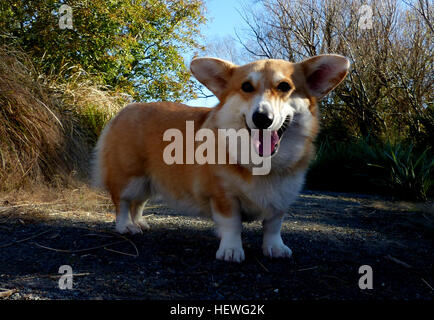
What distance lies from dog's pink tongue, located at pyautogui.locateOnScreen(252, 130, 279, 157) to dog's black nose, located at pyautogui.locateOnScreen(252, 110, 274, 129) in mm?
106

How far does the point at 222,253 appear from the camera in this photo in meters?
2.30

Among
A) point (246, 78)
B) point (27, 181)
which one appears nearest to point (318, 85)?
point (246, 78)

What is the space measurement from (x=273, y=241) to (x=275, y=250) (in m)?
0.06

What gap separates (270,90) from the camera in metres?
2.18

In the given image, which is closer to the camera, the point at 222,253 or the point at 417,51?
the point at 222,253

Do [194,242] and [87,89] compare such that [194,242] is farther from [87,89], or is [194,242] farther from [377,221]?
[87,89]

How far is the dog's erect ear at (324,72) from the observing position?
2.40 metres

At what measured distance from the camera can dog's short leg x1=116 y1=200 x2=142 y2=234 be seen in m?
2.90

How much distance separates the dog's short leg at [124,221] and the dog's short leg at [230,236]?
0.88m

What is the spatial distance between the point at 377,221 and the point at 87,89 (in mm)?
5113

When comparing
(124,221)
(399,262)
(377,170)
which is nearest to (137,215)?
(124,221)

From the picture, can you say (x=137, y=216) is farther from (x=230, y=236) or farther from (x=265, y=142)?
(x=265, y=142)

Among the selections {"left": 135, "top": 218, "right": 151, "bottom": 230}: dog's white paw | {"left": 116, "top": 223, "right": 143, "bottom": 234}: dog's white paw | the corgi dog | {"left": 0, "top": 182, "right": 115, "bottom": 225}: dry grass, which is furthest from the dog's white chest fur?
{"left": 0, "top": 182, "right": 115, "bottom": 225}: dry grass

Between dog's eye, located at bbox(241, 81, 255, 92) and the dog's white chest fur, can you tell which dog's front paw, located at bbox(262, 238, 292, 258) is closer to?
the dog's white chest fur
